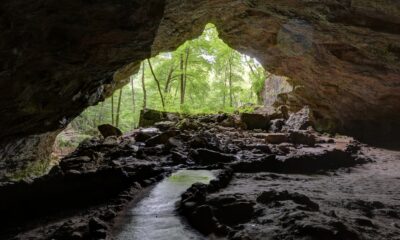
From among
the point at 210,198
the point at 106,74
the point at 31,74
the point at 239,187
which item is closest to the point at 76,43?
the point at 31,74

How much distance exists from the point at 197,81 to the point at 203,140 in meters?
15.4

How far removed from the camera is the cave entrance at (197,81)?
2175 cm

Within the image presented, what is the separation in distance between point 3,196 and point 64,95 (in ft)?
10.4

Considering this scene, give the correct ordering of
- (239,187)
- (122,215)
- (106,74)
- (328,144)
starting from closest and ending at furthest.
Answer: (122,215) → (239,187) → (106,74) → (328,144)

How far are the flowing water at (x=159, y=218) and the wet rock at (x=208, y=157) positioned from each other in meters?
2.07

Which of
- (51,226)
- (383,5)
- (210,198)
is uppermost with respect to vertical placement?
(383,5)

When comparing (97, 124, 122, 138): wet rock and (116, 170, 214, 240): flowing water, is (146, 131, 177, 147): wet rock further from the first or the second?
(97, 124, 122, 138): wet rock

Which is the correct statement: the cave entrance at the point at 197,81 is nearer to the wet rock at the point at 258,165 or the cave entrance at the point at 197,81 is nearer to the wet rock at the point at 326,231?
the wet rock at the point at 258,165

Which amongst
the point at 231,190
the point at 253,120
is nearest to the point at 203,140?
the point at 231,190

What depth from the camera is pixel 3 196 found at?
658 centimetres

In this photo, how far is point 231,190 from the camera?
650 centimetres

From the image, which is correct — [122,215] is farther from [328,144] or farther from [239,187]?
[328,144]

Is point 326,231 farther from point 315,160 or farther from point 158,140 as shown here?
point 158,140

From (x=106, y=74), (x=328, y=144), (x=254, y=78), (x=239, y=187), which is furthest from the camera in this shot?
(x=254, y=78)
